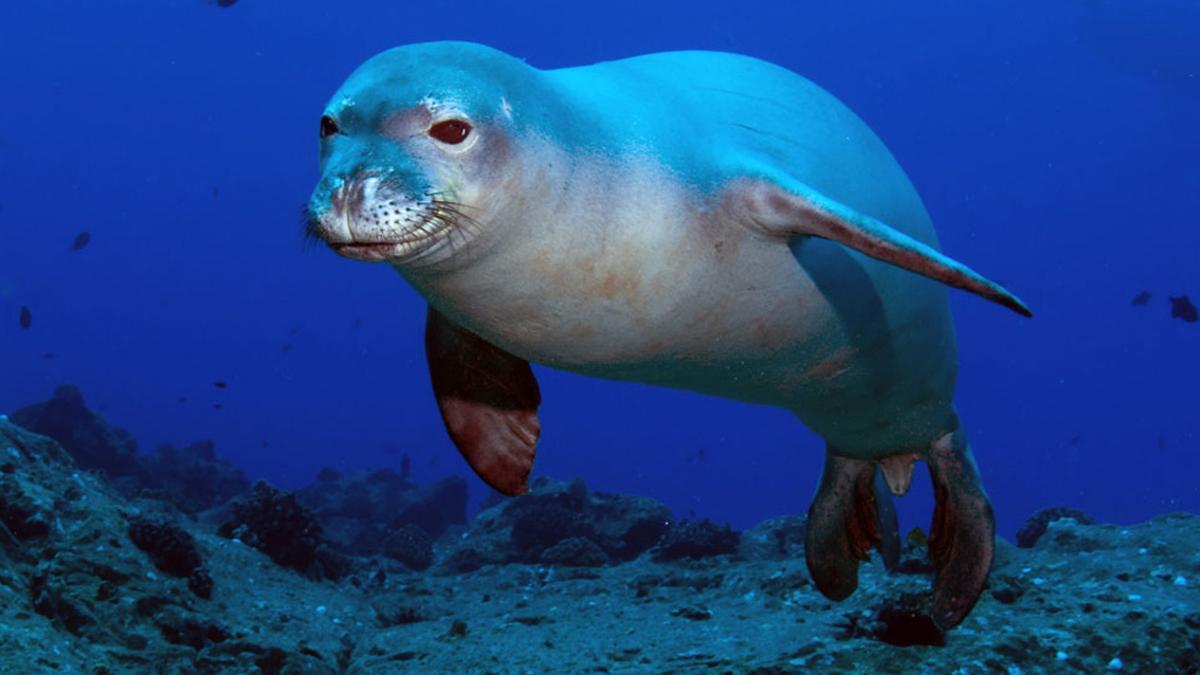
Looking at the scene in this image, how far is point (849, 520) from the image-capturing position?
6.04 metres

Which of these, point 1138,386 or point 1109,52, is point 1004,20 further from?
point 1138,386

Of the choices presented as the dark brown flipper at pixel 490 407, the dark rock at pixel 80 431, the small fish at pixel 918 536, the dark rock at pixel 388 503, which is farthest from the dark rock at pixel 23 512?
the dark rock at pixel 80 431

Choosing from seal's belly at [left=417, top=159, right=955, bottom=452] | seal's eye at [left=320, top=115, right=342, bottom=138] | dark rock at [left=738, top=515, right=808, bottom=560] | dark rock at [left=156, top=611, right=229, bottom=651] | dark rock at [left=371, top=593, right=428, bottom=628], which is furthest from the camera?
dark rock at [left=738, top=515, right=808, bottom=560]

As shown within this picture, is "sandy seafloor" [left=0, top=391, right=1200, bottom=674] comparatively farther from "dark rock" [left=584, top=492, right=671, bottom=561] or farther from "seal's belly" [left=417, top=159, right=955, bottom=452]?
"dark rock" [left=584, top=492, right=671, bottom=561]

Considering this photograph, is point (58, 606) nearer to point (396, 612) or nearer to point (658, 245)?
point (396, 612)

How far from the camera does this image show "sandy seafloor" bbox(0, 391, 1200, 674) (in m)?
5.07

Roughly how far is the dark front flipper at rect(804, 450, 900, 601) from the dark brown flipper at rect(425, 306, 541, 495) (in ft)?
6.42

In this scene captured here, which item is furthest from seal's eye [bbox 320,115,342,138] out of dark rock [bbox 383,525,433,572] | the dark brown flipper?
dark rock [bbox 383,525,433,572]

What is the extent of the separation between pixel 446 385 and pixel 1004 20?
69515 mm

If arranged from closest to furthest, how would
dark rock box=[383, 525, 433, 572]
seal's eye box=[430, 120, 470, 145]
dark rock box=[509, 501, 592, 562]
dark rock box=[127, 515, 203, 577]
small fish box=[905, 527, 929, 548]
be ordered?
seal's eye box=[430, 120, 470, 145]
dark rock box=[127, 515, 203, 577]
small fish box=[905, 527, 929, 548]
dark rock box=[509, 501, 592, 562]
dark rock box=[383, 525, 433, 572]

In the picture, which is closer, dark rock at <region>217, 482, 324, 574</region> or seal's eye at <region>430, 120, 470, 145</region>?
seal's eye at <region>430, 120, 470, 145</region>

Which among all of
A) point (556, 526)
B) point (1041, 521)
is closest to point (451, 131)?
point (556, 526)

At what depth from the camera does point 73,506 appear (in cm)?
635

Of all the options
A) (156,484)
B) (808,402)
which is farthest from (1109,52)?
(808,402)
